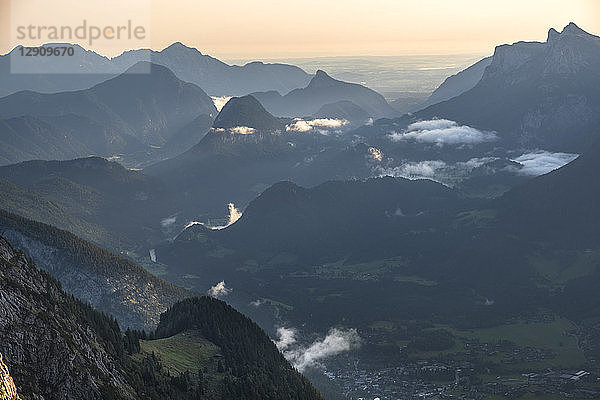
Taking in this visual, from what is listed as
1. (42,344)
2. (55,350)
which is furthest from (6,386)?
(55,350)

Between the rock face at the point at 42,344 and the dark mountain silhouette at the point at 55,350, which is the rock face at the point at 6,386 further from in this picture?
the rock face at the point at 42,344

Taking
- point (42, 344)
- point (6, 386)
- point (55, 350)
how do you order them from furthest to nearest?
point (55, 350) → point (42, 344) → point (6, 386)

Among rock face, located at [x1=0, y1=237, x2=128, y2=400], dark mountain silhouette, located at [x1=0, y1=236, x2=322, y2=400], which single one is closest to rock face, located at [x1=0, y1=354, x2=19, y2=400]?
dark mountain silhouette, located at [x1=0, y1=236, x2=322, y2=400]

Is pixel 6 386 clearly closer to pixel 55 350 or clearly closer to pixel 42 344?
pixel 42 344

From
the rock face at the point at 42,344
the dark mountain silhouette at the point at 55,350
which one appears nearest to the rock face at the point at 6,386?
the dark mountain silhouette at the point at 55,350

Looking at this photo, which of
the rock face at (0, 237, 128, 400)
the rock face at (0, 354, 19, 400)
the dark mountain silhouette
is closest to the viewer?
the rock face at (0, 354, 19, 400)

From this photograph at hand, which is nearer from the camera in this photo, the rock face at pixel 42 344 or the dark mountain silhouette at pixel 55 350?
the rock face at pixel 42 344

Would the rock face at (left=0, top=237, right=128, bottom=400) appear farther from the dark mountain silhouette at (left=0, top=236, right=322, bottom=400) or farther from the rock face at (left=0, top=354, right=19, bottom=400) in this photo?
the rock face at (left=0, top=354, right=19, bottom=400)
